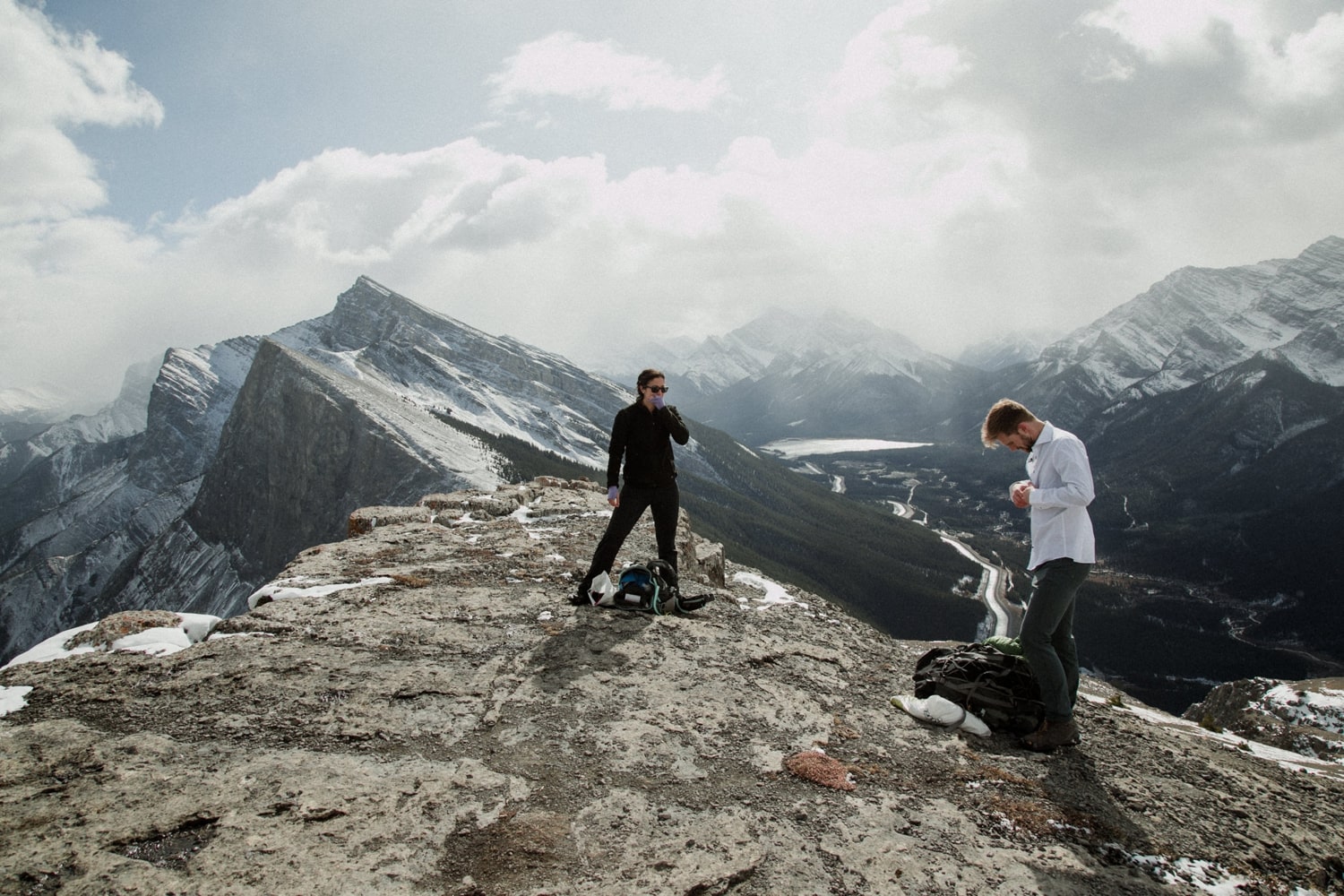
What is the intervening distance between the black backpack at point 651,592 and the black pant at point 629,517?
0.41 m

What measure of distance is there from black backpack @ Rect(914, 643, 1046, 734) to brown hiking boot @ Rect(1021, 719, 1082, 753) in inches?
6.8

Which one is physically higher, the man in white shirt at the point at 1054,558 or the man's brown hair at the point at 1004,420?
the man's brown hair at the point at 1004,420

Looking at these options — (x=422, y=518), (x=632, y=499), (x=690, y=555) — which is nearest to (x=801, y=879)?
(x=632, y=499)

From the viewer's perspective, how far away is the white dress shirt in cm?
656

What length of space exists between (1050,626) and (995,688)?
95cm

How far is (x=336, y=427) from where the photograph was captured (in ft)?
383

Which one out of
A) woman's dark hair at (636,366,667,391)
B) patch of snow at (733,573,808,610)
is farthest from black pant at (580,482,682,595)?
patch of snow at (733,573,808,610)

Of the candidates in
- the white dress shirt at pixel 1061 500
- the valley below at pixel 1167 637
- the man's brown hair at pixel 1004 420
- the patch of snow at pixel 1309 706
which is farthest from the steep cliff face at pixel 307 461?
the valley below at pixel 1167 637

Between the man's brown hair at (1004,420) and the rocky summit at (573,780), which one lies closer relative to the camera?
the rocky summit at (573,780)

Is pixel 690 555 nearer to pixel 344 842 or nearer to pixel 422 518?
pixel 422 518

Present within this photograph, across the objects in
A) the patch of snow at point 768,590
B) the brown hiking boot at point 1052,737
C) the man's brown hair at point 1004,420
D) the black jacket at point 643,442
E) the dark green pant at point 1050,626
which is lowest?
the patch of snow at point 768,590

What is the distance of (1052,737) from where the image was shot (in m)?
6.76

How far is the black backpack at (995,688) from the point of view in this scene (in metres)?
7.06

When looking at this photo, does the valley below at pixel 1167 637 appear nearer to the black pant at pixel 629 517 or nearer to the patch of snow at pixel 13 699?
the black pant at pixel 629 517
